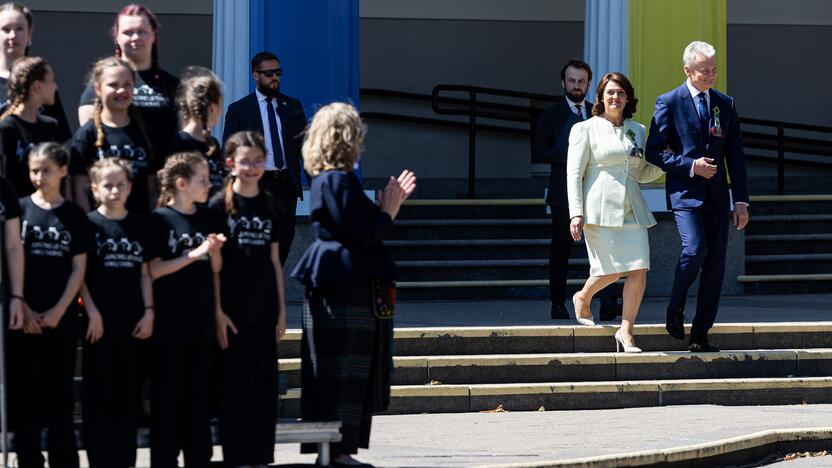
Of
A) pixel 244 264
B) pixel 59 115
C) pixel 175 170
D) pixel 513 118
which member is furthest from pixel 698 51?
pixel 513 118

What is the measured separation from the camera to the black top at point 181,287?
6.13m

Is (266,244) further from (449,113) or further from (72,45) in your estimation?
(72,45)

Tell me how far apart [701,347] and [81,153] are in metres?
4.57

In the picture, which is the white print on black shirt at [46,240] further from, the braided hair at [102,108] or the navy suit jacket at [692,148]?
the navy suit jacket at [692,148]

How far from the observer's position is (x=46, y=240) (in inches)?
236

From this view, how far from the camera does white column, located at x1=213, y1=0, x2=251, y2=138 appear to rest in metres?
11.7

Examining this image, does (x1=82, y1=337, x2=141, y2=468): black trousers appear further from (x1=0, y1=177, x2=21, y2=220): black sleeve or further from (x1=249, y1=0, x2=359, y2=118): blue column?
(x1=249, y1=0, x2=359, y2=118): blue column

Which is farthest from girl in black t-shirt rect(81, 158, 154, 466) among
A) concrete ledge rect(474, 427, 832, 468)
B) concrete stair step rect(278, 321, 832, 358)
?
concrete stair step rect(278, 321, 832, 358)

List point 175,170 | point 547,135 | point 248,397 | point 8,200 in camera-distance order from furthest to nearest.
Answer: point 547,135, point 248,397, point 175,170, point 8,200

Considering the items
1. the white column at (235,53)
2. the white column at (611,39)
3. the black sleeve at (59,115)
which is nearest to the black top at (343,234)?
the black sleeve at (59,115)

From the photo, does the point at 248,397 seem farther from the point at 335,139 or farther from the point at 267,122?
the point at 267,122

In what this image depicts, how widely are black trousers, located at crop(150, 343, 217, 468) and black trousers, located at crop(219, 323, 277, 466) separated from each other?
2.9 inches

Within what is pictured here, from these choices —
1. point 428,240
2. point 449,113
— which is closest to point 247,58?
point 428,240

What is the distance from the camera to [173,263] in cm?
612
